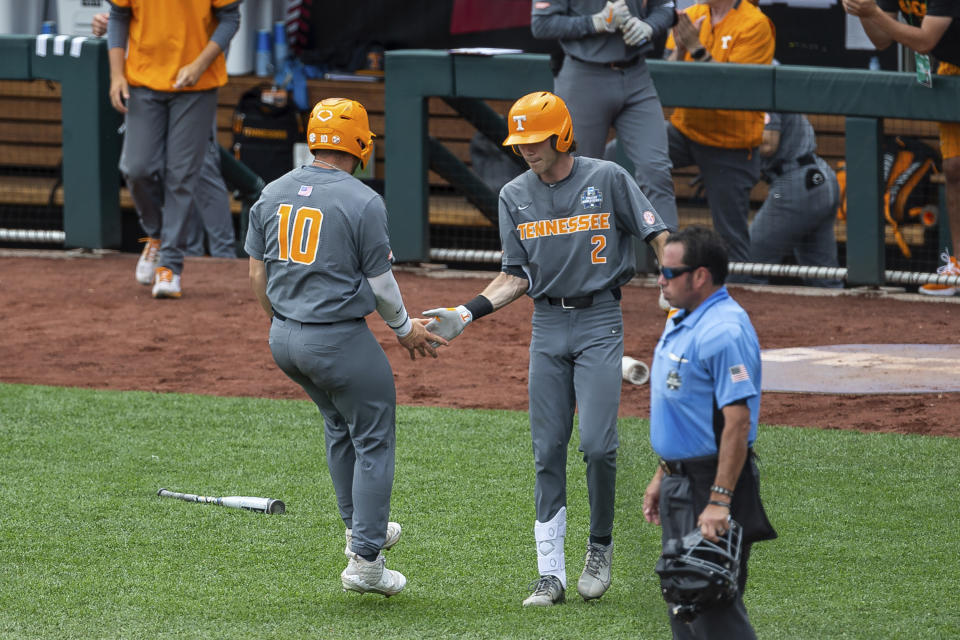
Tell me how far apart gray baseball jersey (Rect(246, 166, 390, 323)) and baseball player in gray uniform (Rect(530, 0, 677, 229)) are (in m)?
3.43

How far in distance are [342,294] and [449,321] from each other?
0.54 metres

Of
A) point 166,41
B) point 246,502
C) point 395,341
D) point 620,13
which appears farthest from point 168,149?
point 246,502

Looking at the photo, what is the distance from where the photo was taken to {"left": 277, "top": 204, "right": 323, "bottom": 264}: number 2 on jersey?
4652 millimetres

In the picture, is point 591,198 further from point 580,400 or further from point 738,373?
point 738,373

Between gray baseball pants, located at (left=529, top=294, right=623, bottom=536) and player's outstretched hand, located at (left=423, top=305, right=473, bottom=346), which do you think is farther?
player's outstretched hand, located at (left=423, top=305, right=473, bottom=346)

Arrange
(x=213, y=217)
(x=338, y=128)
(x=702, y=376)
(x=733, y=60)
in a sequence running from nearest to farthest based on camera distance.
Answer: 1. (x=702, y=376)
2. (x=338, y=128)
3. (x=733, y=60)
4. (x=213, y=217)

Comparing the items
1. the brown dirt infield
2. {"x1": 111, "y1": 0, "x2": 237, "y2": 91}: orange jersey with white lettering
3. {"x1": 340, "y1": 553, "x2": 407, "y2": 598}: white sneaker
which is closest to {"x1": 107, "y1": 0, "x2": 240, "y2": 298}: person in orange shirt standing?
{"x1": 111, "y1": 0, "x2": 237, "y2": 91}: orange jersey with white lettering

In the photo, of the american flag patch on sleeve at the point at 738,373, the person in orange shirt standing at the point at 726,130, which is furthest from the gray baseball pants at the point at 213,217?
the american flag patch on sleeve at the point at 738,373

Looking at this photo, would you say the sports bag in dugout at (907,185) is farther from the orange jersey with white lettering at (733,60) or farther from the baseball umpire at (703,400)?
the baseball umpire at (703,400)

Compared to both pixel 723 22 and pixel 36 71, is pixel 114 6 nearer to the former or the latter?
pixel 36 71

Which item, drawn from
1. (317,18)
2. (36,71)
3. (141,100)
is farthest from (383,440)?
(317,18)

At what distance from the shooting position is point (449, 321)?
5.09m

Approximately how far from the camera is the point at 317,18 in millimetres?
13547

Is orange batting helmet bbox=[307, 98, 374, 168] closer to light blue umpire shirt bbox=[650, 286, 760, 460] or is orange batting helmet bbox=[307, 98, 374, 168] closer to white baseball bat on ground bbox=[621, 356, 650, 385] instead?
light blue umpire shirt bbox=[650, 286, 760, 460]
